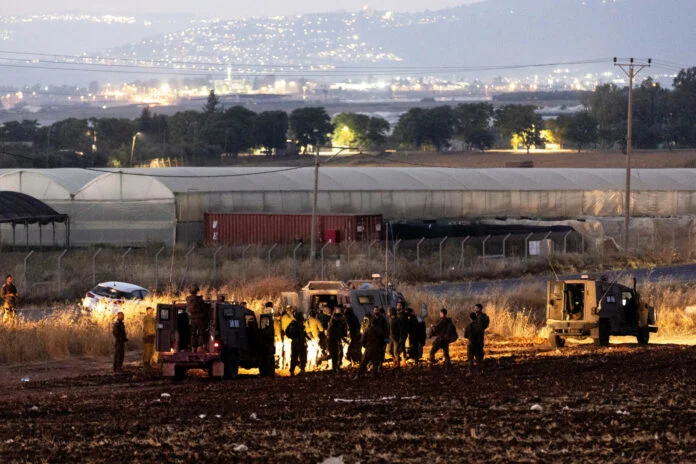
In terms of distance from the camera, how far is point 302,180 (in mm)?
70875

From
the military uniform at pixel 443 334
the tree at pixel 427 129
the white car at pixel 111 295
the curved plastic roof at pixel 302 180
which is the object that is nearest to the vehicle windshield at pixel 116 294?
the white car at pixel 111 295

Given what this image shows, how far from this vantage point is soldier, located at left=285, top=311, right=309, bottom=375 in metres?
26.9

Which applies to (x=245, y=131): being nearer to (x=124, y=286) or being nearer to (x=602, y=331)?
(x=124, y=286)

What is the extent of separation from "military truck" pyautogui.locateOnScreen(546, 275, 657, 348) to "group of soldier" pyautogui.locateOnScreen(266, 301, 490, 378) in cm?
436

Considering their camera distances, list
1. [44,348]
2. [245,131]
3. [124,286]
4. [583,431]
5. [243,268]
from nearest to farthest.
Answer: [583,431], [44,348], [124,286], [243,268], [245,131]

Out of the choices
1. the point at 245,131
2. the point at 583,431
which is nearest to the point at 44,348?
the point at 583,431

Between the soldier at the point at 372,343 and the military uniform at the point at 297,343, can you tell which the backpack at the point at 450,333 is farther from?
the military uniform at the point at 297,343

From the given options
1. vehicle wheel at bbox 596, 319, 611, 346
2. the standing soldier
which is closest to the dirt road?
vehicle wheel at bbox 596, 319, 611, 346

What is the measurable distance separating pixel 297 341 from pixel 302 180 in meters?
43.9

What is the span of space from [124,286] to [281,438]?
23712 millimetres

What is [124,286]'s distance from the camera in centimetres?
4044

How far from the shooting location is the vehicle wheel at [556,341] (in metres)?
32.5

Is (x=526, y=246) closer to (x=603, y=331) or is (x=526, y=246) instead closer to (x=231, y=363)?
(x=603, y=331)

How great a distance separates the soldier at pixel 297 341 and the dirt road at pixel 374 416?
56cm
